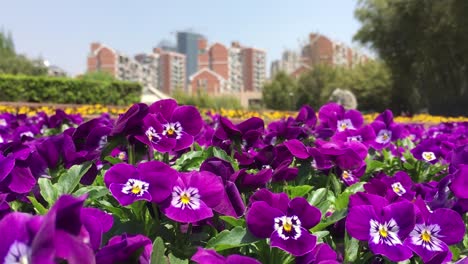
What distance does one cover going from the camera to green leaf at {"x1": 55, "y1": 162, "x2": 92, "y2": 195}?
1.32 meters

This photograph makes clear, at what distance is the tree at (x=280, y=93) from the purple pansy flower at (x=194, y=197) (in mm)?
48250

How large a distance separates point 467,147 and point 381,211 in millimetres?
610

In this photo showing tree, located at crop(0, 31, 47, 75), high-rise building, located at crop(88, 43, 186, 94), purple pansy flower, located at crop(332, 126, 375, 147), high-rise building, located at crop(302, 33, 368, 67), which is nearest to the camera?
purple pansy flower, located at crop(332, 126, 375, 147)

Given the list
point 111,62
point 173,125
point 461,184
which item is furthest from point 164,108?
point 111,62

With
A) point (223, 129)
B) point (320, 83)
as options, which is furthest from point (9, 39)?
point (223, 129)

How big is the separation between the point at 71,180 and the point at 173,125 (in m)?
0.34

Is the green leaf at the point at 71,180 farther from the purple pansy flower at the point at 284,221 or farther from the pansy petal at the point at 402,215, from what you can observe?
the pansy petal at the point at 402,215

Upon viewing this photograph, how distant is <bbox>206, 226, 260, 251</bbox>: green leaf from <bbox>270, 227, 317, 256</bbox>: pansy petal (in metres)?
0.04

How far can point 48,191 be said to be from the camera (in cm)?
134

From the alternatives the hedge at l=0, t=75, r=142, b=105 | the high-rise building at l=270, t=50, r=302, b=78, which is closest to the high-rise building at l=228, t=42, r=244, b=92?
the high-rise building at l=270, t=50, r=302, b=78

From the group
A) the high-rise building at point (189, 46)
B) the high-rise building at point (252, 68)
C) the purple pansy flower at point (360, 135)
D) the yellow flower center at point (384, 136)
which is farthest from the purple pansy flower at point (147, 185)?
the high-rise building at point (189, 46)

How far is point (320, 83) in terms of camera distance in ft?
162

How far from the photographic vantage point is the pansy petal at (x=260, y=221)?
1.08m

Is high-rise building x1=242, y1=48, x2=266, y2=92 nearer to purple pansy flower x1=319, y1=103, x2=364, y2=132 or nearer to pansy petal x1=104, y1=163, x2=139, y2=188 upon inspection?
purple pansy flower x1=319, y1=103, x2=364, y2=132
